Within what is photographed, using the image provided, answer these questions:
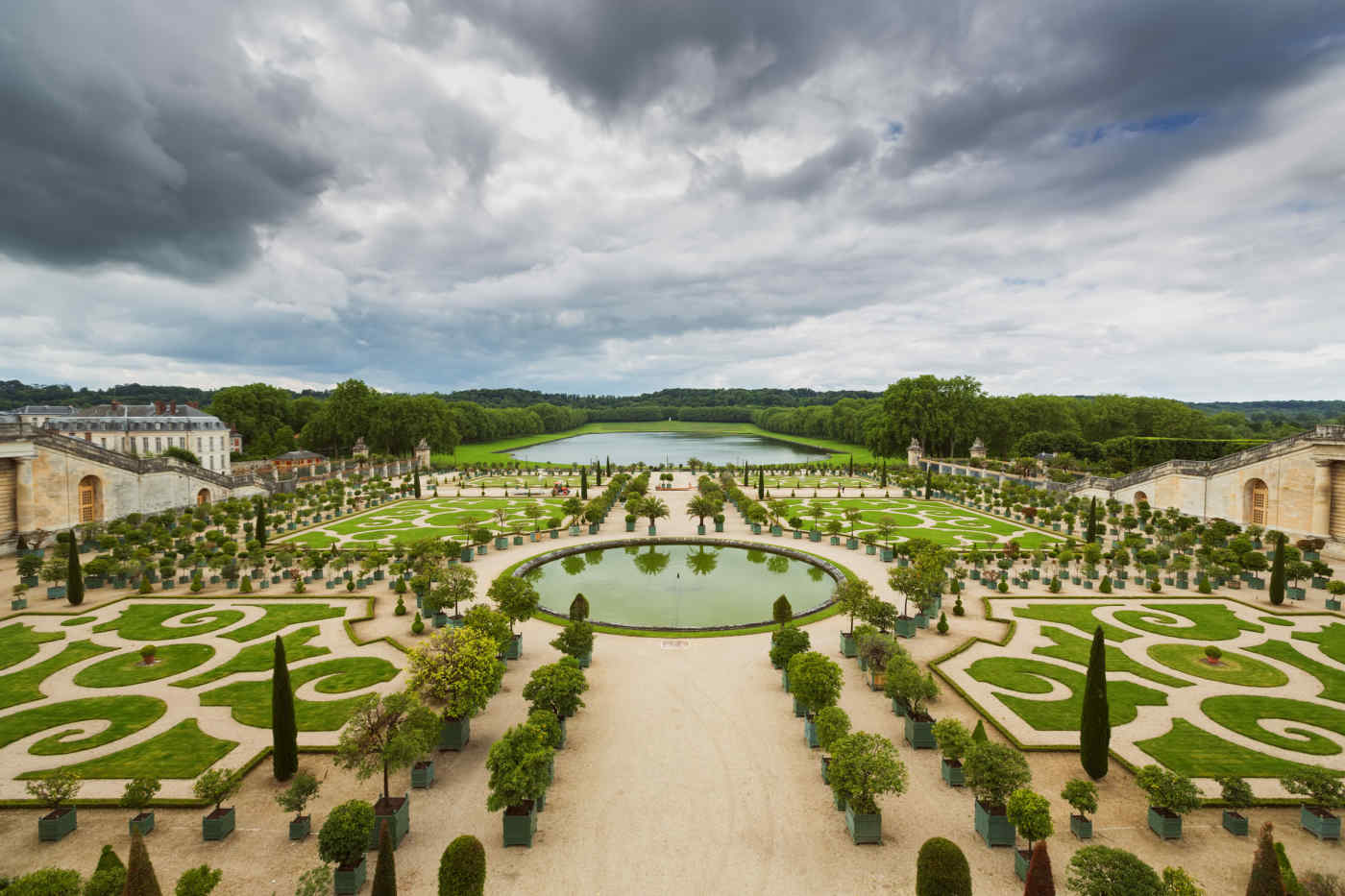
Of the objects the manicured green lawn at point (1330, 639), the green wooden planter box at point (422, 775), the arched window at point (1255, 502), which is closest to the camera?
the green wooden planter box at point (422, 775)

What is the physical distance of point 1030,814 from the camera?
11992mm

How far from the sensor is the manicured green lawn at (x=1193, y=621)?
84.2 feet

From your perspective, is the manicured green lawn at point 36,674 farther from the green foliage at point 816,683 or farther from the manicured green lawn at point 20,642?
the green foliage at point 816,683

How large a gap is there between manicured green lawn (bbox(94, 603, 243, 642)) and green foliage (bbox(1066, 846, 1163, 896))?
30.9 metres

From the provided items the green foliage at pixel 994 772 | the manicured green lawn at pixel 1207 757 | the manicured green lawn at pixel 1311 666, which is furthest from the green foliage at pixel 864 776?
the manicured green lawn at pixel 1311 666

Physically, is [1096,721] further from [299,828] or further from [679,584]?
[679,584]

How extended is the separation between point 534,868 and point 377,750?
4.59 m

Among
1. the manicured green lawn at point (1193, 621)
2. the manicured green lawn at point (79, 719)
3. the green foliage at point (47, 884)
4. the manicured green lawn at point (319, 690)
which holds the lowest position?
the manicured green lawn at point (79, 719)

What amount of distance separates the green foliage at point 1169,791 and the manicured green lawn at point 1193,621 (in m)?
16.0

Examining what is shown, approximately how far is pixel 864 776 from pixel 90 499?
5774 cm

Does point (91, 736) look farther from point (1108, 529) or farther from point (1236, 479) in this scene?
point (1236, 479)

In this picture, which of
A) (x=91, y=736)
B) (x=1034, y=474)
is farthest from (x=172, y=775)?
(x=1034, y=474)

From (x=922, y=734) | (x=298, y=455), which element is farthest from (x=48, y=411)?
(x=922, y=734)

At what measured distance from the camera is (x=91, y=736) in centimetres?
1730
